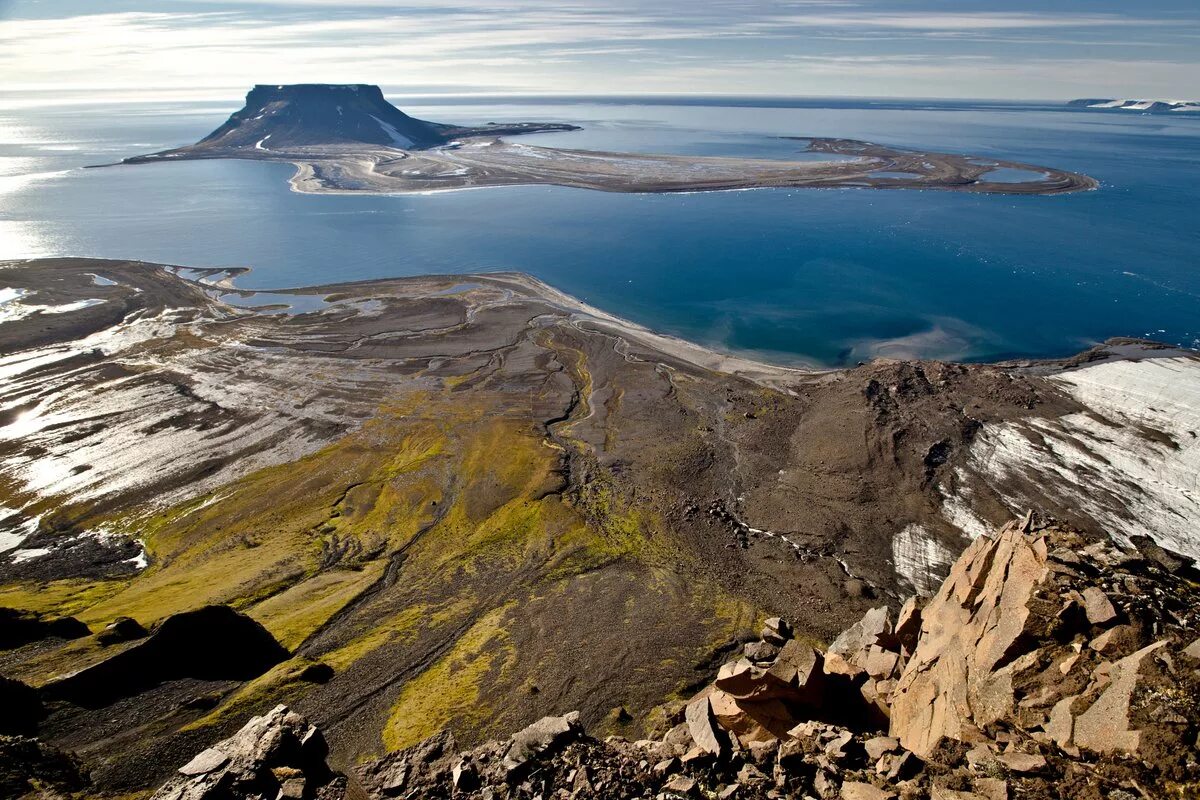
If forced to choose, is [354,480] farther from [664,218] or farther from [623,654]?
[664,218]

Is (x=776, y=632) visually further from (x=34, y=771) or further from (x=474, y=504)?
(x=34, y=771)

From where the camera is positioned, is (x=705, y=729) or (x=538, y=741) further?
(x=705, y=729)

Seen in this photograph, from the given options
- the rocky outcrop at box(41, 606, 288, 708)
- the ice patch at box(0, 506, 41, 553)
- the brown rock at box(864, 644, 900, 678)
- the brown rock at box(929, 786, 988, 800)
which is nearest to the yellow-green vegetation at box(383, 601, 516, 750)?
the rocky outcrop at box(41, 606, 288, 708)

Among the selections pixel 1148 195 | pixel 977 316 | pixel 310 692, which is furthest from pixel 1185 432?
pixel 1148 195

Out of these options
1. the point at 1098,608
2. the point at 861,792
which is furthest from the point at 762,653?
the point at 1098,608

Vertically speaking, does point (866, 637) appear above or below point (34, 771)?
below

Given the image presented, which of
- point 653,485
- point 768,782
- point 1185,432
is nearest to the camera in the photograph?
point 768,782

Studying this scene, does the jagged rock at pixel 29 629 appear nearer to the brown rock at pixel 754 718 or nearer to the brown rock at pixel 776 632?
the brown rock at pixel 754 718
